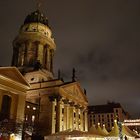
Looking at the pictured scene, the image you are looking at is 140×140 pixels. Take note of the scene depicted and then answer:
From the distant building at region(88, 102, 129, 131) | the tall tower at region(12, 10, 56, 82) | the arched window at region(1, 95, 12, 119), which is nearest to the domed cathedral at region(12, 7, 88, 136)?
the tall tower at region(12, 10, 56, 82)

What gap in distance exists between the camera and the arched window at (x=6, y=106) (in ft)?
103

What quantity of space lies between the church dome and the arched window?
33657mm

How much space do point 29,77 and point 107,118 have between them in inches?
2048

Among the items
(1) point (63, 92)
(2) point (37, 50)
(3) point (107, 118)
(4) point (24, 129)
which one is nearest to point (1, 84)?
(4) point (24, 129)

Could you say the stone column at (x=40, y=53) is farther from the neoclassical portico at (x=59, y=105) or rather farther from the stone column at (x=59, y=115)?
the stone column at (x=59, y=115)

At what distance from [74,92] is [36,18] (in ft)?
80.6

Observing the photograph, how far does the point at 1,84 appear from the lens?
101 feet

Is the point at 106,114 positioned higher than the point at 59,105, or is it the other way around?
the point at 106,114

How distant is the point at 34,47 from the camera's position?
56594mm

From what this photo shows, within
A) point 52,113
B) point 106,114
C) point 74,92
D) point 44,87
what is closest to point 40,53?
point 74,92

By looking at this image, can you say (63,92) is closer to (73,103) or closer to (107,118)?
(73,103)

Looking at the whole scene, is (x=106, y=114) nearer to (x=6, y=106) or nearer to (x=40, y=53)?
(x=40, y=53)

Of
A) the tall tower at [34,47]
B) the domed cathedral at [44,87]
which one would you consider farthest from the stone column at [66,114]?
the tall tower at [34,47]

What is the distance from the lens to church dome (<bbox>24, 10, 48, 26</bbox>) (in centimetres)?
6140
